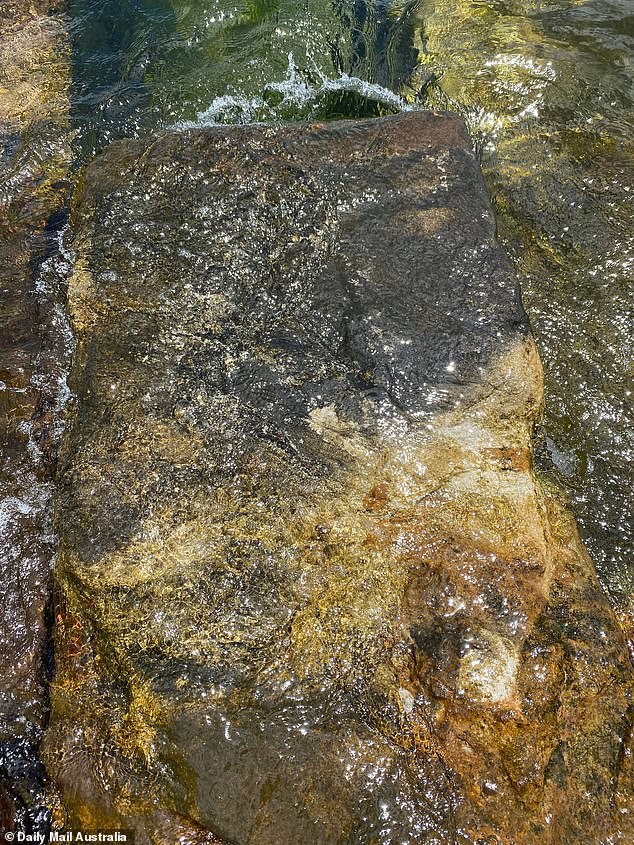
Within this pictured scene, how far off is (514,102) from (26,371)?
2963mm

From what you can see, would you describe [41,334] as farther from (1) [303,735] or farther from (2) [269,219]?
(1) [303,735]

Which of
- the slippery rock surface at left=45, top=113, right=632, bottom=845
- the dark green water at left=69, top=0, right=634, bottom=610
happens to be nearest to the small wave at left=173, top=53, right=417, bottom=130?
the dark green water at left=69, top=0, right=634, bottom=610

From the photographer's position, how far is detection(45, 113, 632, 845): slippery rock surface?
177cm

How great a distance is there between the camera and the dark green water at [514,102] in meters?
2.70

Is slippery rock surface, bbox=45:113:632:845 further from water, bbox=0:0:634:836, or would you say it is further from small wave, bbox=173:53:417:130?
small wave, bbox=173:53:417:130

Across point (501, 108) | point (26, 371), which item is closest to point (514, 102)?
point (501, 108)

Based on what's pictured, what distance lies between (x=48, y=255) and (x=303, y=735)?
2.50 m

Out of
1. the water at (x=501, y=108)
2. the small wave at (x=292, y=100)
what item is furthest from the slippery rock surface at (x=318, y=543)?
the small wave at (x=292, y=100)

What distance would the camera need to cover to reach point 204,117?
399cm

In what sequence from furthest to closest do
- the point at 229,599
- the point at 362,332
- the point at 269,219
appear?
the point at 269,219 → the point at 362,332 → the point at 229,599

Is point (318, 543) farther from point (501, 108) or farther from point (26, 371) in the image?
point (501, 108)

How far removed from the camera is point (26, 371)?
2.78 metres

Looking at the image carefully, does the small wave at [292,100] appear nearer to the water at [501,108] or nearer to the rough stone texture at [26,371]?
the water at [501,108]

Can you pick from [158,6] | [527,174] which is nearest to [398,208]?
[527,174]
